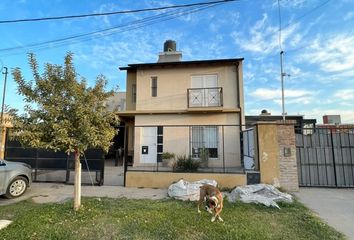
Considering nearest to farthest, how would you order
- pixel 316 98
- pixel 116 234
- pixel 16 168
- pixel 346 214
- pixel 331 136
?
pixel 116 234, pixel 346 214, pixel 16 168, pixel 331 136, pixel 316 98

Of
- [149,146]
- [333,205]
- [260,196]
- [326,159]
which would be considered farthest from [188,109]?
[333,205]

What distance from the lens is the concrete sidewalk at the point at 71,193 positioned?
6.64 metres

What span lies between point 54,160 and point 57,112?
4.93 metres

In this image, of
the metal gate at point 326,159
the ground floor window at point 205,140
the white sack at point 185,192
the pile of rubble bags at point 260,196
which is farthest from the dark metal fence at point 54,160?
the metal gate at point 326,159

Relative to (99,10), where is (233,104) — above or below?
below

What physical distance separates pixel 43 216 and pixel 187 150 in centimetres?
990

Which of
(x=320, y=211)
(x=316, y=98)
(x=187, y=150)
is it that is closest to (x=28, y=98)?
(x=320, y=211)

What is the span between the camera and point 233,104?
14203 mm

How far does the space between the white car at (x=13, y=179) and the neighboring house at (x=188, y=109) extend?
23.8 feet

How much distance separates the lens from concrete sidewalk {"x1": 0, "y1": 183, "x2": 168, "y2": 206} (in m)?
6.64

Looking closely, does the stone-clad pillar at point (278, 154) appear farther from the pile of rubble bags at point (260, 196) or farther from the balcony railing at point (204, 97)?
the balcony railing at point (204, 97)

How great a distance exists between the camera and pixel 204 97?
47.6 feet

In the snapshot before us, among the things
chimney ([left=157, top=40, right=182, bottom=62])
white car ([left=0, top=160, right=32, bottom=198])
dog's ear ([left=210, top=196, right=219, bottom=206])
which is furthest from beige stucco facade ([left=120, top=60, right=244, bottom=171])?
dog's ear ([left=210, top=196, right=219, bottom=206])

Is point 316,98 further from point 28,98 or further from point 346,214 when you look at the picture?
point 28,98
